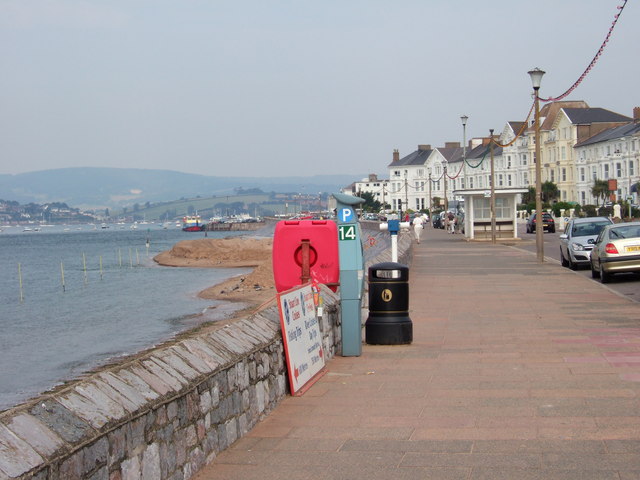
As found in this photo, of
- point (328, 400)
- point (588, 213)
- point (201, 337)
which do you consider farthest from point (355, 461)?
point (588, 213)

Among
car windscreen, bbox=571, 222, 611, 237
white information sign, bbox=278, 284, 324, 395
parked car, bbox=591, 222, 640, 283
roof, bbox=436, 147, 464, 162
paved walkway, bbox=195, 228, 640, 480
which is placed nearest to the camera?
paved walkway, bbox=195, 228, 640, 480

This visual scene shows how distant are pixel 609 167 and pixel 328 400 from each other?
83248 mm

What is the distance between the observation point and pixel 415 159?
160 m

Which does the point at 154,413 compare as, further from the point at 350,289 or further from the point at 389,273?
the point at 389,273

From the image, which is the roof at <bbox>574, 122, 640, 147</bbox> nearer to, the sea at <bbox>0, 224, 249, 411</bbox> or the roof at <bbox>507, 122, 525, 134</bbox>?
the roof at <bbox>507, 122, 525, 134</bbox>

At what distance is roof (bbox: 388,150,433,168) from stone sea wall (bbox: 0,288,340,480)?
14765 cm

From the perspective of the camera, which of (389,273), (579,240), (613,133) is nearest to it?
(389,273)

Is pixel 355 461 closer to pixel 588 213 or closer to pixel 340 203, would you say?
pixel 340 203

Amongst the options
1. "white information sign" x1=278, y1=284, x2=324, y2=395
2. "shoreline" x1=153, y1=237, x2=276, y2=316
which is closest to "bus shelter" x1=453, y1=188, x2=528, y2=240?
"shoreline" x1=153, y1=237, x2=276, y2=316

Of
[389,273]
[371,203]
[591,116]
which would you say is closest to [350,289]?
[389,273]

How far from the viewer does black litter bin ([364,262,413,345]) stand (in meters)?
12.8

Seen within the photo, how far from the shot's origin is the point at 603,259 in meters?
22.7

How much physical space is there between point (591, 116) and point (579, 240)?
247 feet

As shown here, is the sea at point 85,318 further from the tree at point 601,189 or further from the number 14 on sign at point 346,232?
the tree at point 601,189
